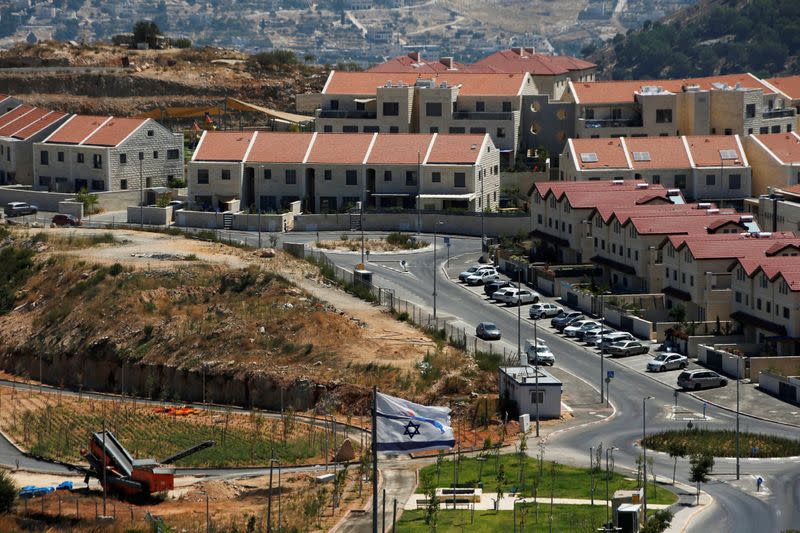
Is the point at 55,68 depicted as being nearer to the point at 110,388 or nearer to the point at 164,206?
the point at 164,206

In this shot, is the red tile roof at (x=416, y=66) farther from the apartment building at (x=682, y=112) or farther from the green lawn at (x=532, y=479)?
the green lawn at (x=532, y=479)

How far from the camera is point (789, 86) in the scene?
17025 centimetres

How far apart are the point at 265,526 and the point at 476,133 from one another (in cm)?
8299

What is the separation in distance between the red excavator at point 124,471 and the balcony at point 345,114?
7907 cm

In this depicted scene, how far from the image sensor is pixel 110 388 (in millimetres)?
107812

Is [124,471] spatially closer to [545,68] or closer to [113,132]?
[113,132]

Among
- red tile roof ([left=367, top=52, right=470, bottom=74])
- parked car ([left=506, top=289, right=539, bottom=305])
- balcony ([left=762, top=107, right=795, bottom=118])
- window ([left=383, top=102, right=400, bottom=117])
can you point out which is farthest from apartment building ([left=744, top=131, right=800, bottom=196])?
red tile roof ([left=367, top=52, right=470, bottom=74])

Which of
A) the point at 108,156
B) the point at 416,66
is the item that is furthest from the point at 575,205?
the point at 416,66

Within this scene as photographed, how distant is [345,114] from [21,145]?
2495 cm

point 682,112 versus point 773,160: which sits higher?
point 682,112

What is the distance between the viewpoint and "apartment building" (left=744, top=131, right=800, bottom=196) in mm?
138375

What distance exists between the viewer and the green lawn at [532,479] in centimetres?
7869

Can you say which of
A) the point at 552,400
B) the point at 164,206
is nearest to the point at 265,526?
the point at 552,400

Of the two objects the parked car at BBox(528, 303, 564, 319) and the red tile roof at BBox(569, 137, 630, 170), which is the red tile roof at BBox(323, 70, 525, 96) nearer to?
the red tile roof at BBox(569, 137, 630, 170)
